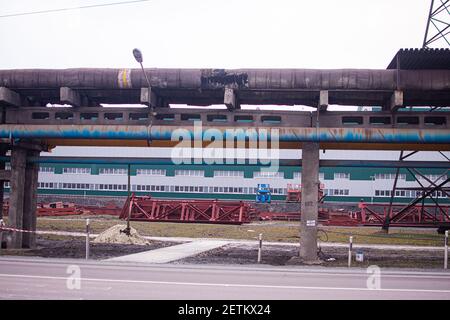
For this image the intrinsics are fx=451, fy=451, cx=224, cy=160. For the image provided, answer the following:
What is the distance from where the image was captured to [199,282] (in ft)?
34.0

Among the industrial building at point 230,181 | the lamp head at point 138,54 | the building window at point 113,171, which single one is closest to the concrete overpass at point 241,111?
the lamp head at point 138,54

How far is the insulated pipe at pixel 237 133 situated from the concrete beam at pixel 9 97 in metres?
0.89

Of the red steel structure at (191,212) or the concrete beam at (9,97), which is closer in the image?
the concrete beam at (9,97)

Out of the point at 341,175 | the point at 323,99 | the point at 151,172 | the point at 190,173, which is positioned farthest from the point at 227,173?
the point at 323,99

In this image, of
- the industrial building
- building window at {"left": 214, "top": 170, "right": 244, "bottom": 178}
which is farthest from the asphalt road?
building window at {"left": 214, "top": 170, "right": 244, "bottom": 178}

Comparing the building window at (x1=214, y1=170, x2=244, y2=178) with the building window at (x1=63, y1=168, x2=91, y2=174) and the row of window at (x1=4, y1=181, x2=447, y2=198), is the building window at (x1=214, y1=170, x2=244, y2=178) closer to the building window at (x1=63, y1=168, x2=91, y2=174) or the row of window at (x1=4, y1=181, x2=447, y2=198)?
the row of window at (x1=4, y1=181, x2=447, y2=198)

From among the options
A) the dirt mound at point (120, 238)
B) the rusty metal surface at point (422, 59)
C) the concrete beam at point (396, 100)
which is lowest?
the dirt mound at point (120, 238)

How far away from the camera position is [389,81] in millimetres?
15523

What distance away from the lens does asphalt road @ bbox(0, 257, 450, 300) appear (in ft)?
28.5

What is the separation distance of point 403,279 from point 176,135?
879cm

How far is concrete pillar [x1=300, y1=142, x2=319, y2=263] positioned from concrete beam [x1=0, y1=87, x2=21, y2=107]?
11.1 meters

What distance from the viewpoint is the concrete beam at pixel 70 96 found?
16.5 meters

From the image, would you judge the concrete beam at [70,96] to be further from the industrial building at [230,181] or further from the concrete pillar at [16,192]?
the industrial building at [230,181]

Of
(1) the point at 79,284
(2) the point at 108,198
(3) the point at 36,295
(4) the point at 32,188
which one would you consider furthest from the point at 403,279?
(2) the point at 108,198
